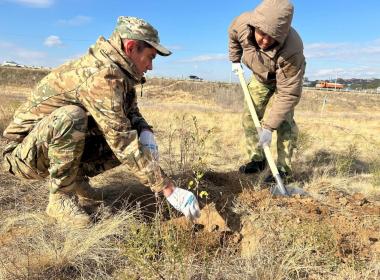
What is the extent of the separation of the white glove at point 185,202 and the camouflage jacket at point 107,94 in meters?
0.11

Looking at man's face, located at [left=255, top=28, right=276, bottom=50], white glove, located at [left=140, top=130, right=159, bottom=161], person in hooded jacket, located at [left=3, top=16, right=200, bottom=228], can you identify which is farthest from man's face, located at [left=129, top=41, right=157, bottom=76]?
man's face, located at [left=255, top=28, right=276, bottom=50]

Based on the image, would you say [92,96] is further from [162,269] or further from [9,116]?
[9,116]

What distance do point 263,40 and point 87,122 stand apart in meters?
1.78

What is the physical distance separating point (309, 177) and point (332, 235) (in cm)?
212

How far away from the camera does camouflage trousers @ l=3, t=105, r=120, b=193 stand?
278 cm

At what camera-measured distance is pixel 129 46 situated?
107 inches

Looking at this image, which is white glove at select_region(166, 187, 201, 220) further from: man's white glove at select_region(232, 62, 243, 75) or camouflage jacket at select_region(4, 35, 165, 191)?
man's white glove at select_region(232, 62, 243, 75)

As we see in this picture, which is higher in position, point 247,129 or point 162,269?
point 247,129

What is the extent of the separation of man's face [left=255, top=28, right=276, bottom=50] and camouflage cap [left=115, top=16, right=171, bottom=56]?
130 centimetres

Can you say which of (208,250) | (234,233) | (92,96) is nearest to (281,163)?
(234,233)

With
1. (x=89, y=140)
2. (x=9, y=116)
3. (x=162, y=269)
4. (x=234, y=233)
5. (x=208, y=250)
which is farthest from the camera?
(x=9, y=116)

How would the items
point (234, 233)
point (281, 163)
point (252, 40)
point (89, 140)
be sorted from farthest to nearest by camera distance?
point (281, 163) → point (252, 40) → point (89, 140) → point (234, 233)

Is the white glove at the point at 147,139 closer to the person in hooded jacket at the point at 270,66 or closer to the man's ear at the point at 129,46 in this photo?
the man's ear at the point at 129,46

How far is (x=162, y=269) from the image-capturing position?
2.21 metres
